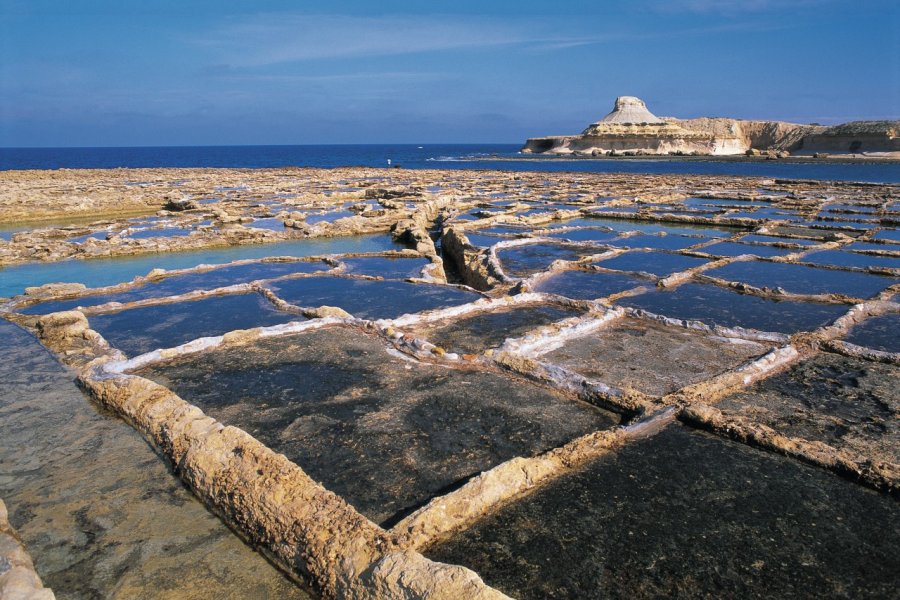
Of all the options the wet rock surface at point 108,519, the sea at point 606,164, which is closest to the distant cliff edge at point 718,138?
the sea at point 606,164

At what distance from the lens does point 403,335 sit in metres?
6.02

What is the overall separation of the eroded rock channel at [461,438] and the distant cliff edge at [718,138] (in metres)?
83.3

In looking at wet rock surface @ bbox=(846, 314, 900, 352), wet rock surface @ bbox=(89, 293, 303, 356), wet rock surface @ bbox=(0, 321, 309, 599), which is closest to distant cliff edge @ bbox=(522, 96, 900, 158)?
wet rock surface @ bbox=(846, 314, 900, 352)

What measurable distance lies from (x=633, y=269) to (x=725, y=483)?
293 inches

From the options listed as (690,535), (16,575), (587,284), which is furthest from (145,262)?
(690,535)

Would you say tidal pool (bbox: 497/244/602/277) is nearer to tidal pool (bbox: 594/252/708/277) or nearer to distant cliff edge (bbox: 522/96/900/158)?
tidal pool (bbox: 594/252/708/277)

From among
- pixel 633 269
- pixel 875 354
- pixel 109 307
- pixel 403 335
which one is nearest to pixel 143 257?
pixel 109 307

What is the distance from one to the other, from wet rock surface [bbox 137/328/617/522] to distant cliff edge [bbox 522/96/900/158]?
85.8 m

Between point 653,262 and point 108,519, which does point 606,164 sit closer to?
point 653,262

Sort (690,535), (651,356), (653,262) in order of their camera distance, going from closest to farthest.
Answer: (690,535) < (651,356) < (653,262)

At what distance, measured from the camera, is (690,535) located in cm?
299

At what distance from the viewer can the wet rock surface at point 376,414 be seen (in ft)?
11.9

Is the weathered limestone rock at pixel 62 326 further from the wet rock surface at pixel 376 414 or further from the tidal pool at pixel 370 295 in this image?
the tidal pool at pixel 370 295

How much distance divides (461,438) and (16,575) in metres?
2.54
